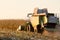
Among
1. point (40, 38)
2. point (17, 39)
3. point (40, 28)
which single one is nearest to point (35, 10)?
point (40, 28)

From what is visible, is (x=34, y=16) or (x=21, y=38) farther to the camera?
(x=34, y=16)

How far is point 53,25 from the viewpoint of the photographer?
14.2 m

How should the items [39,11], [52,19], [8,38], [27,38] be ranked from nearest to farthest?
1. [8,38]
2. [27,38]
3. [52,19]
4. [39,11]

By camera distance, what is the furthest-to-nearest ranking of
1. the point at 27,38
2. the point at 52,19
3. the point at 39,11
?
the point at 39,11
the point at 52,19
the point at 27,38

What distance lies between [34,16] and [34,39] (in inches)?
185

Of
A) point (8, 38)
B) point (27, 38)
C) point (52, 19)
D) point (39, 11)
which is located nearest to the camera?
point (8, 38)

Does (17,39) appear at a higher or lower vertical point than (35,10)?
lower

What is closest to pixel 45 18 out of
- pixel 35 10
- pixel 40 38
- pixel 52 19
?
pixel 52 19

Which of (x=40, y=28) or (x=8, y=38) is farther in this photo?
(x=40, y=28)

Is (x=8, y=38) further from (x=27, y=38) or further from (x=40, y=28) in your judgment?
(x=40, y=28)

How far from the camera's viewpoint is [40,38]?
11109 mm

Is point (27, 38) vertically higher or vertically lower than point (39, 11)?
lower

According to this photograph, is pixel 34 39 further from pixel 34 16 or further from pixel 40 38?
pixel 34 16

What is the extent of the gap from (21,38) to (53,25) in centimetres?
443
